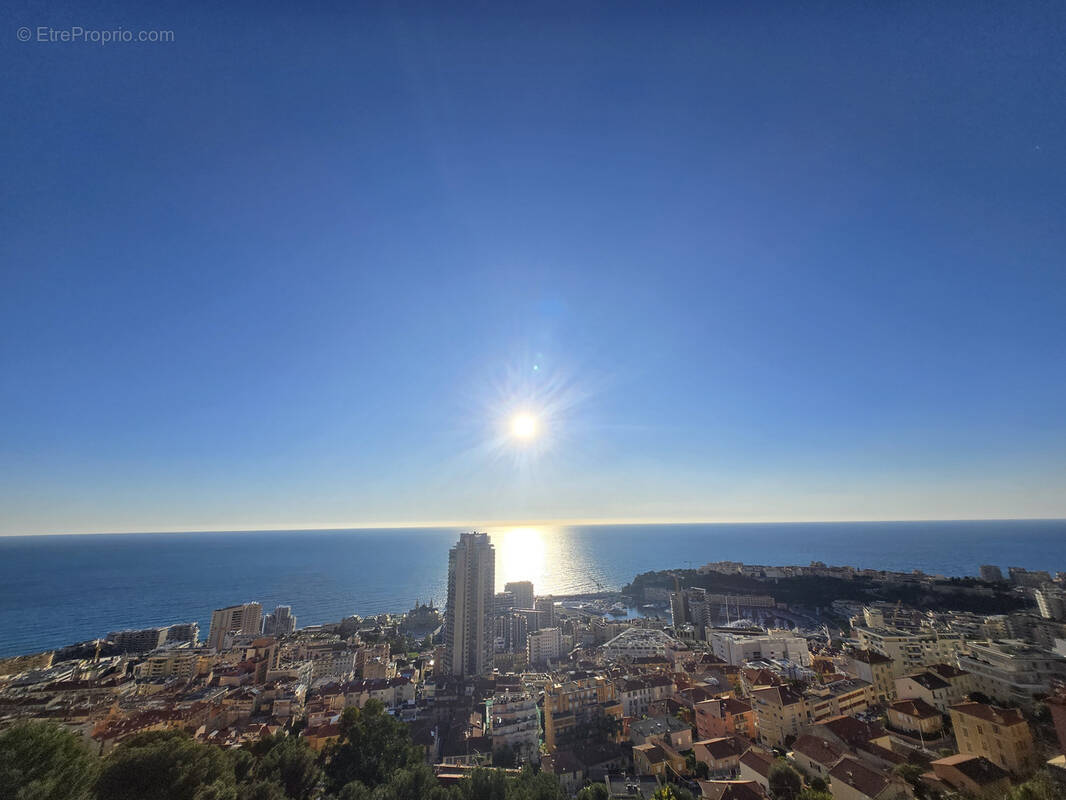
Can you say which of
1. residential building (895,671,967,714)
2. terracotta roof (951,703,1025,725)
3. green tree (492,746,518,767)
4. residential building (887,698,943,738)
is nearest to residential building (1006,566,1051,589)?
residential building (895,671,967,714)

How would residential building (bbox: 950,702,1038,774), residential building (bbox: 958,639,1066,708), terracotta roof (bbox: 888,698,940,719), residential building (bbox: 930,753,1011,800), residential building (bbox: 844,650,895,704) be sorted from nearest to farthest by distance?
1. residential building (bbox: 930,753,1011,800)
2. residential building (bbox: 950,702,1038,774)
3. terracotta roof (bbox: 888,698,940,719)
4. residential building (bbox: 958,639,1066,708)
5. residential building (bbox: 844,650,895,704)

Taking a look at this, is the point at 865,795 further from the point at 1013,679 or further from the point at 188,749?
the point at 188,749

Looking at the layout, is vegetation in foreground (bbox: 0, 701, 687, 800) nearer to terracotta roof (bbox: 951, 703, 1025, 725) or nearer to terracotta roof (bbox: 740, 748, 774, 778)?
terracotta roof (bbox: 740, 748, 774, 778)

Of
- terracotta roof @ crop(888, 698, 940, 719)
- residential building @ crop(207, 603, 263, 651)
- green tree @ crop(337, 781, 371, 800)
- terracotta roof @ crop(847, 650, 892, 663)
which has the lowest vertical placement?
residential building @ crop(207, 603, 263, 651)

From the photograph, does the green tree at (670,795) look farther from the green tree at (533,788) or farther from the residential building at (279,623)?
the residential building at (279,623)

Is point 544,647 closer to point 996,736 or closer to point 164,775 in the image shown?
point 996,736

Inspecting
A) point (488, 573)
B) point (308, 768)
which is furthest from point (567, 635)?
point (308, 768)

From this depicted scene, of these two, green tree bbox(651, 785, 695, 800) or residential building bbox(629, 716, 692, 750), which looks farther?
residential building bbox(629, 716, 692, 750)
